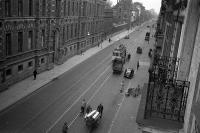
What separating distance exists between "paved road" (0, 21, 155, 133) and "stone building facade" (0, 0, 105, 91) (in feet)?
12.0

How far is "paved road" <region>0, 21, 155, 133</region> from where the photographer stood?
76.2 feet

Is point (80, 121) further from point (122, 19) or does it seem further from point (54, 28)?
point (122, 19)

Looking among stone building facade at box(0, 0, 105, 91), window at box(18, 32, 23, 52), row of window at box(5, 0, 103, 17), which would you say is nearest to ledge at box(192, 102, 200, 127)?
stone building facade at box(0, 0, 105, 91)

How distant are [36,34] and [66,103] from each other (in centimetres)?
1299

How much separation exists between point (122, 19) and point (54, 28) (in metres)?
108

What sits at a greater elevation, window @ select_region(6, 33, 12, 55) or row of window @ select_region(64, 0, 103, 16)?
row of window @ select_region(64, 0, 103, 16)

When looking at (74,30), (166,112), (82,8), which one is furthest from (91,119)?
(82,8)

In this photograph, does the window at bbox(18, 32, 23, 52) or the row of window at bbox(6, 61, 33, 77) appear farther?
the window at bbox(18, 32, 23, 52)

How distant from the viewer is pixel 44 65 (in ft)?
134

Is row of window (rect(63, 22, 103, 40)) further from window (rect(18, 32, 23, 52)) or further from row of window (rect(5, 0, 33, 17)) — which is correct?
window (rect(18, 32, 23, 52))

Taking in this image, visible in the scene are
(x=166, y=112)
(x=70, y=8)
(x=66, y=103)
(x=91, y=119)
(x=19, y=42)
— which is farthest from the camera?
(x=70, y=8)

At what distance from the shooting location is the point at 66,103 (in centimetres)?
2883

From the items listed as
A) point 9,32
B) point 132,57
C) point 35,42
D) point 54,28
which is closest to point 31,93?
point 9,32

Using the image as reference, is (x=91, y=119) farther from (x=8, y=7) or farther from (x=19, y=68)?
(x=8, y=7)
